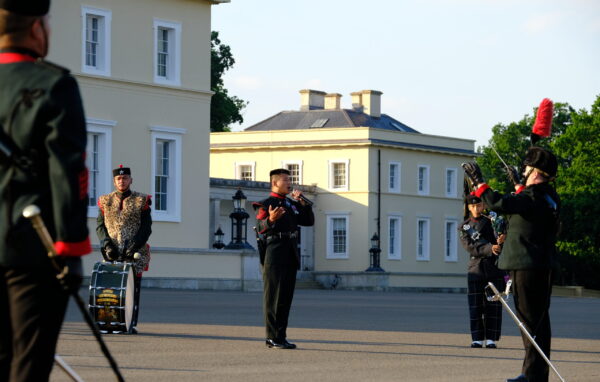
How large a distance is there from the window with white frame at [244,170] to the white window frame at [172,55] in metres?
32.3

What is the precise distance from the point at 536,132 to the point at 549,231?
3.43 ft

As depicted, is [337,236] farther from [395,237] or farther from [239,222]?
[239,222]

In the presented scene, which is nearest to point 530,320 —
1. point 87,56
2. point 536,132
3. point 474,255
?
point 536,132

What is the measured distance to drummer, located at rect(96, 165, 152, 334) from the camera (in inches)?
672

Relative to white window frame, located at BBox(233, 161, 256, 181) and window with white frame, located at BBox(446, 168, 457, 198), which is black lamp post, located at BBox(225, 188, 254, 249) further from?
window with white frame, located at BBox(446, 168, 457, 198)

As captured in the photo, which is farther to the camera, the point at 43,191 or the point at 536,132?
the point at 536,132

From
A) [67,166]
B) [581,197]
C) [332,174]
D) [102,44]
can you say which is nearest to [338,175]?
[332,174]

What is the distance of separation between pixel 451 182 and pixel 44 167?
80.8 meters

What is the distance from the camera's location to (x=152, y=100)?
49.0 m

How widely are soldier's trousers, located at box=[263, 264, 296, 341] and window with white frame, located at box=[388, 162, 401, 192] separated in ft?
214

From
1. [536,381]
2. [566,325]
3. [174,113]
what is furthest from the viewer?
[174,113]

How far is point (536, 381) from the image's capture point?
10953 mm

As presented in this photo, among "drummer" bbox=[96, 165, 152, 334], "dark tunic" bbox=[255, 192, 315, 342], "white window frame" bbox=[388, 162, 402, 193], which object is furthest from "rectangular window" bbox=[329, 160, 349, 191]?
"dark tunic" bbox=[255, 192, 315, 342]

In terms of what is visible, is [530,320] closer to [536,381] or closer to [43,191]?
[536,381]
